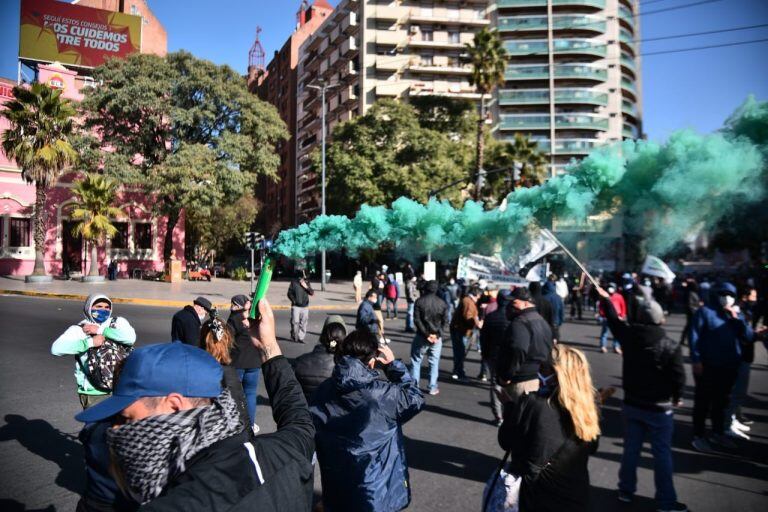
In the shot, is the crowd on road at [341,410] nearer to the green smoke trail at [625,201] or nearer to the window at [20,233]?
the green smoke trail at [625,201]

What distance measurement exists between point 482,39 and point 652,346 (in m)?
27.7

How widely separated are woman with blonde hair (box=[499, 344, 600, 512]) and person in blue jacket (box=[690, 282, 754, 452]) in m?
3.67

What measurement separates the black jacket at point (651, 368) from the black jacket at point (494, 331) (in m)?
2.61

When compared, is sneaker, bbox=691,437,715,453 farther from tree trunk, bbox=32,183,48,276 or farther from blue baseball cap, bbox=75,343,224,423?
tree trunk, bbox=32,183,48,276

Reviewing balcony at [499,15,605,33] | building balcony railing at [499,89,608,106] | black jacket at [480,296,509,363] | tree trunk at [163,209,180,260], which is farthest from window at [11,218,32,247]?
balcony at [499,15,605,33]

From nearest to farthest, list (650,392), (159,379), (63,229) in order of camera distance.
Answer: (159,379)
(650,392)
(63,229)

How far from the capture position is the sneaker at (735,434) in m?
5.87

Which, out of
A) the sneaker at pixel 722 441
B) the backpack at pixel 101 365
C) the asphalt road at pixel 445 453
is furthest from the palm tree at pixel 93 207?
the sneaker at pixel 722 441

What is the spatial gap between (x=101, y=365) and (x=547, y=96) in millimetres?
56409

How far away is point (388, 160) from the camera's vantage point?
34.0 m

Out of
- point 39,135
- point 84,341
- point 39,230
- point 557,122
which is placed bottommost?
point 84,341

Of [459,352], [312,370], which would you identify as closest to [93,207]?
[459,352]

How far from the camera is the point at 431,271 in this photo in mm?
17281

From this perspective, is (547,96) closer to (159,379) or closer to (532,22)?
(532,22)
